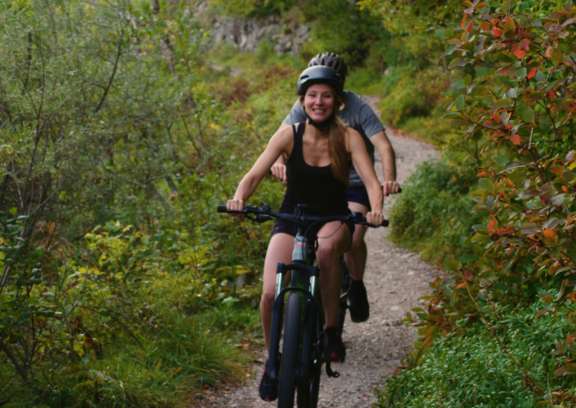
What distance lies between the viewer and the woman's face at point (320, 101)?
3.29 metres

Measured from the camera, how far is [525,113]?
2.30 m

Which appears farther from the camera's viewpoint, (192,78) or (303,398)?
(192,78)

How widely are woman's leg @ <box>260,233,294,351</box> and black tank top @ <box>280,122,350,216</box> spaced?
274 mm

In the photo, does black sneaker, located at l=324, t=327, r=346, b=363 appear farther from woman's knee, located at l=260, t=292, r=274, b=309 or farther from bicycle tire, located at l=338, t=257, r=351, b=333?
bicycle tire, located at l=338, t=257, r=351, b=333

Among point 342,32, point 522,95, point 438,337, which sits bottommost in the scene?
point 438,337

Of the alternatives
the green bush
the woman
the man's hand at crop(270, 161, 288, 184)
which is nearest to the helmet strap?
the woman

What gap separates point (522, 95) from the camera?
2.41 m

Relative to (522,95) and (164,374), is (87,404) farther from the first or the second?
(522,95)

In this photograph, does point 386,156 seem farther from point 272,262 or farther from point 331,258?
point 272,262

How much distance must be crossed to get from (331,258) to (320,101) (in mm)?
980

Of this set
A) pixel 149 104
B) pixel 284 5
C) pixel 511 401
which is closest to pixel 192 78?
pixel 149 104

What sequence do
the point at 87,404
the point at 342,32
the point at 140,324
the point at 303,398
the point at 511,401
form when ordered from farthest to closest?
the point at 342,32 < the point at 140,324 < the point at 87,404 < the point at 303,398 < the point at 511,401

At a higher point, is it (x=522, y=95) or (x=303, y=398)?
(x=522, y=95)

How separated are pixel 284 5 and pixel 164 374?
27.9m
